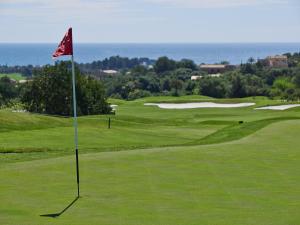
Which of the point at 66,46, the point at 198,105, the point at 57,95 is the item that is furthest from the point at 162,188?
the point at 57,95

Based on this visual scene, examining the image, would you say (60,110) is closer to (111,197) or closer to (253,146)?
(253,146)

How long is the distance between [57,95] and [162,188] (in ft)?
153

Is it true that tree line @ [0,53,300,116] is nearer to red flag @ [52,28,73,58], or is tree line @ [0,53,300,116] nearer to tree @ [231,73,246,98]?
tree @ [231,73,246,98]

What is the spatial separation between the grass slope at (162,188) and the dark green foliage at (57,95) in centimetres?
3995

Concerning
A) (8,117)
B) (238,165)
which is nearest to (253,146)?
(238,165)

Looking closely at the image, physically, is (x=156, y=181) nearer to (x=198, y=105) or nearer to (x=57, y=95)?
(x=198, y=105)

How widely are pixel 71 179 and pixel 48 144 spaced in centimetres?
961

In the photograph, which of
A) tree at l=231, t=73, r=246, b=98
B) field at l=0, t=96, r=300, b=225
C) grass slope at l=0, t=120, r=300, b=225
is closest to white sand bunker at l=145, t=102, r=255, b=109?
field at l=0, t=96, r=300, b=225

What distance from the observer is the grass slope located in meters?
12.5

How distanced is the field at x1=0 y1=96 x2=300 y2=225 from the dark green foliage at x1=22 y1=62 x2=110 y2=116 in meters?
32.5

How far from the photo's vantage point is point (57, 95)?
60688 millimetres

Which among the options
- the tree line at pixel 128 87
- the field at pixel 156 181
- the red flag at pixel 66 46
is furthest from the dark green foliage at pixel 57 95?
the red flag at pixel 66 46

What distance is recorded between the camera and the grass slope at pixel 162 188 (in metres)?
12.5

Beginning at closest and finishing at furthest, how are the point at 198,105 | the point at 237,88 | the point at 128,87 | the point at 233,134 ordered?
1. the point at 233,134
2. the point at 198,105
3. the point at 237,88
4. the point at 128,87
